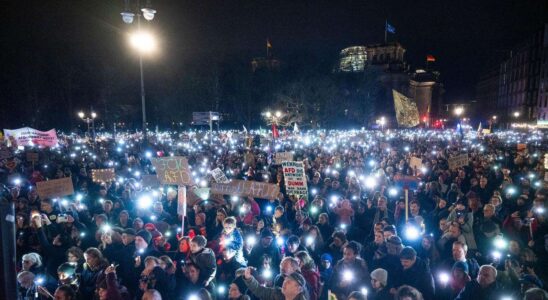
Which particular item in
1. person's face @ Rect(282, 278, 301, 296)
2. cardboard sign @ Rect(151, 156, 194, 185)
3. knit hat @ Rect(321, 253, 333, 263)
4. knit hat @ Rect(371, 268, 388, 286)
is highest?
cardboard sign @ Rect(151, 156, 194, 185)

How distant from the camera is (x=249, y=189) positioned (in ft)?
29.4

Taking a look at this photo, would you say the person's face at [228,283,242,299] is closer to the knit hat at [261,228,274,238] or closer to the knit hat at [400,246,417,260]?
the knit hat at [261,228,274,238]

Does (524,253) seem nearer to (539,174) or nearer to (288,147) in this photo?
(539,174)

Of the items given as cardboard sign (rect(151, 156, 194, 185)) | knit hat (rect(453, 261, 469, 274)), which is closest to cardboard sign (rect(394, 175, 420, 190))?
knit hat (rect(453, 261, 469, 274))

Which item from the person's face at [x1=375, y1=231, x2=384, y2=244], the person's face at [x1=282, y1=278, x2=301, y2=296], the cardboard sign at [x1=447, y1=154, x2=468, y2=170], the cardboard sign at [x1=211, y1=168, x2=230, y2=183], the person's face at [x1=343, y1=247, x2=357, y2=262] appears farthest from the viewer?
the cardboard sign at [x1=447, y1=154, x2=468, y2=170]

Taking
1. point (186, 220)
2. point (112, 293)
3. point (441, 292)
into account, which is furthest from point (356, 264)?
point (186, 220)

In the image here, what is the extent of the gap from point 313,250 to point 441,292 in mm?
2190

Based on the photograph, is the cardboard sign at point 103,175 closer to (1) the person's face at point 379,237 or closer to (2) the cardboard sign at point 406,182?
(2) the cardboard sign at point 406,182

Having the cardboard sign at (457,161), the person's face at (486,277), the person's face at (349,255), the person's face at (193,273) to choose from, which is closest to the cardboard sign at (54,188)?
the person's face at (193,273)

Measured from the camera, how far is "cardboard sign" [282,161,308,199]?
30.1 feet

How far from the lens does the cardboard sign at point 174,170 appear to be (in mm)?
8852

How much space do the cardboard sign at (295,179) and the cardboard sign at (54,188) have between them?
17.5 feet

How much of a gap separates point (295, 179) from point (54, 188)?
5.75m

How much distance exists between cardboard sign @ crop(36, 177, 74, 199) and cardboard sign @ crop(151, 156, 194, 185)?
236cm
